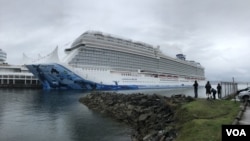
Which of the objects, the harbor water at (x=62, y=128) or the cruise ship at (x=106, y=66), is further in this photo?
the cruise ship at (x=106, y=66)

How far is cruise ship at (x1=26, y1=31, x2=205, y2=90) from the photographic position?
7362 centimetres

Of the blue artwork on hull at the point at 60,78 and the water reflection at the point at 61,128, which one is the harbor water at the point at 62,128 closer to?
the water reflection at the point at 61,128

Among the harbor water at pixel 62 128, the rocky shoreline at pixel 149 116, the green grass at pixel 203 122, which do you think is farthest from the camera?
the harbor water at pixel 62 128

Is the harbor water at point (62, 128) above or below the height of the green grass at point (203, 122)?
below

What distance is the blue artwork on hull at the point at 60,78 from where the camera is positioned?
71.3 meters

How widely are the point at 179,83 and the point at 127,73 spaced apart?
33.0 metres

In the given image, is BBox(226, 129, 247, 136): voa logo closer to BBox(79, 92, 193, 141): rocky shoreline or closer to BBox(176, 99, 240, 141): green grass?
BBox(176, 99, 240, 141): green grass

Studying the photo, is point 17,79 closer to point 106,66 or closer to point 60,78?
point 60,78

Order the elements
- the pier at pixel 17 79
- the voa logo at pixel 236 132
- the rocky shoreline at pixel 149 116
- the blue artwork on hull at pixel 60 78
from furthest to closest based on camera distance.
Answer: the pier at pixel 17 79 < the blue artwork on hull at pixel 60 78 < the rocky shoreline at pixel 149 116 < the voa logo at pixel 236 132

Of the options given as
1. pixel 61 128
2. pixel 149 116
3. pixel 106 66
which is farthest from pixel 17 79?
pixel 149 116

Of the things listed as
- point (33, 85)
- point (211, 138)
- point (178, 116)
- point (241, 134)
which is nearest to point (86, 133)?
point (178, 116)

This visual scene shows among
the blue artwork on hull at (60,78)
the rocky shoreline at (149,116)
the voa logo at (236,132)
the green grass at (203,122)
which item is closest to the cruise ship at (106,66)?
the blue artwork on hull at (60,78)

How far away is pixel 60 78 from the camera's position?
73750 millimetres

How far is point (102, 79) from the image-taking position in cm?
7881
